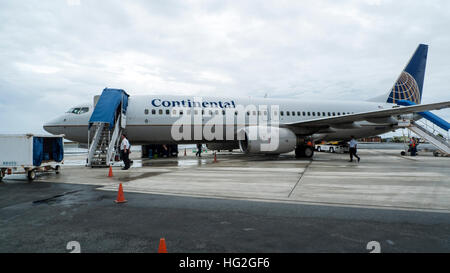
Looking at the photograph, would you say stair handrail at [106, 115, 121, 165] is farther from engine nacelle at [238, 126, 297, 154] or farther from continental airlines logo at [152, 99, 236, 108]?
engine nacelle at [238, 126, 297, 154]

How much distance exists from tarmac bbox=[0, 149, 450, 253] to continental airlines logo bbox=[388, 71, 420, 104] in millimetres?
17141

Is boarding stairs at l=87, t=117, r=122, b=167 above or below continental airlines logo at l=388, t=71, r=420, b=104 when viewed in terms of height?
below

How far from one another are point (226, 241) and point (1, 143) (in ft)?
32.0

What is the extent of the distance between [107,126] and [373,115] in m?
14.9

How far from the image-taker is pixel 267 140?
51.7ft

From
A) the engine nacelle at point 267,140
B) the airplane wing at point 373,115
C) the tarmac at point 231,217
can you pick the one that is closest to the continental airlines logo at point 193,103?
the engine nacelle at point 267,140

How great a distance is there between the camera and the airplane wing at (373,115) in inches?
531

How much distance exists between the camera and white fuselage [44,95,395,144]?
14.9 m

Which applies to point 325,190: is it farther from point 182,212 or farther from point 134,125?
point 134,125

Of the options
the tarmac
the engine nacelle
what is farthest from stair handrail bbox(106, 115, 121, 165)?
the engine nacelle

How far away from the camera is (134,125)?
15.4 m

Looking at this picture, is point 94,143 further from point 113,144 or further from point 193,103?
point 193,103

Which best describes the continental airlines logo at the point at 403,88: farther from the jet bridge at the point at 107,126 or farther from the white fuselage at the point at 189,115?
the jet bridge at the point at 107,126

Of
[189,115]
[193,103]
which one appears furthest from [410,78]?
[189,115]
